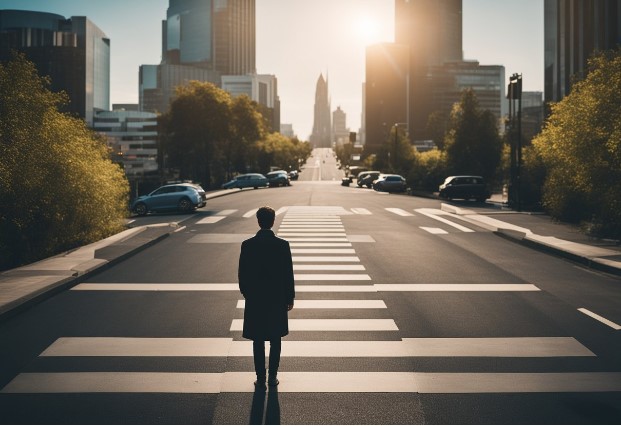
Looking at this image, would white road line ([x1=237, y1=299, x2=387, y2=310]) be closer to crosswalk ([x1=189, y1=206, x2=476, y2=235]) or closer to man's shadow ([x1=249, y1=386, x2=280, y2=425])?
man's shadow ([x1=249, y1=386, x2=280, y2=425])

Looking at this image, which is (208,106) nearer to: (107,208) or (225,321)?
(107,208)

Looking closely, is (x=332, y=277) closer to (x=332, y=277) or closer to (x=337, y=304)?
(x=332, y=277)

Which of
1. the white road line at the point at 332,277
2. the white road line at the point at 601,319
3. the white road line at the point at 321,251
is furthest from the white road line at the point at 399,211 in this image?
the white road line at the point at 601,319

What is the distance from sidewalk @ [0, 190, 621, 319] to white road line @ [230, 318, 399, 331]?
4.21 metres

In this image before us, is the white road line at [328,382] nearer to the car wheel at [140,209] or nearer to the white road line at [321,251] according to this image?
the white road line at [321,251]

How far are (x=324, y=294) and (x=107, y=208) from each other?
38.0 ft

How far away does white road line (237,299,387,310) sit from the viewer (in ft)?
36.9

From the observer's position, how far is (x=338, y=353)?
838 cm

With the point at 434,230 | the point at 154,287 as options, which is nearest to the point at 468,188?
the point at 434,230

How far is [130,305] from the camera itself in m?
11.5

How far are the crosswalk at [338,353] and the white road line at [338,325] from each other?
0.01 meters

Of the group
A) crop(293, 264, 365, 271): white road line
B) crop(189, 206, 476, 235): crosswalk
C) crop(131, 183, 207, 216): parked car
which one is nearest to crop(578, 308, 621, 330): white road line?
crop(293, 264, 365, 271): white road line

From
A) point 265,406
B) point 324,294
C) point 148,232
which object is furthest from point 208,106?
point 265,406

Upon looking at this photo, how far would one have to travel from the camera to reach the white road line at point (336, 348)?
27.3 ft
